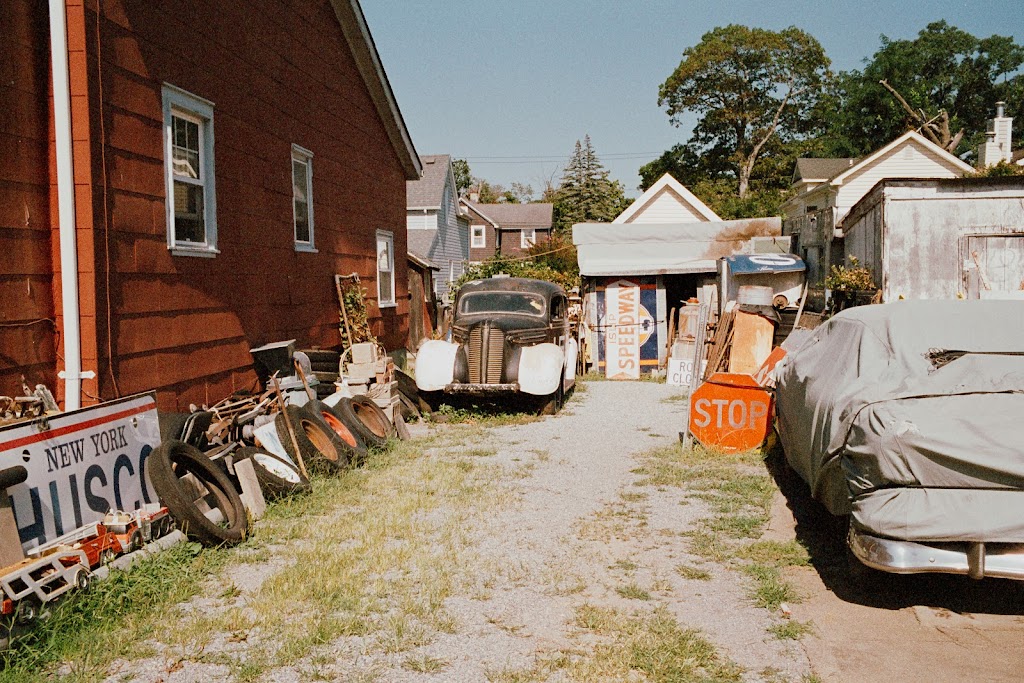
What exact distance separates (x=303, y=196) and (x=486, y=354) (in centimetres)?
347

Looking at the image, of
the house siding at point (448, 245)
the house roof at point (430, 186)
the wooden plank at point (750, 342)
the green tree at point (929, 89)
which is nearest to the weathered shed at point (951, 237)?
the wooden plank at point (750, 342)

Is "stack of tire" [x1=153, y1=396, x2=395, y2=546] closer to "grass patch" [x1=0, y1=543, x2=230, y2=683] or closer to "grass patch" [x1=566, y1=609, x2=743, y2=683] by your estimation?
"grass patch" [x1=0, y1=543, x2=230, y2=683]

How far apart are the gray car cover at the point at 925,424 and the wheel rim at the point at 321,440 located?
14.4 feet

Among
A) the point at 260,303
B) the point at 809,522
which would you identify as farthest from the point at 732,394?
the point at 260,303

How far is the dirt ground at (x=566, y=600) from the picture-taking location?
13.3 feet

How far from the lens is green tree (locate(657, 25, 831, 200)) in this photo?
56.2m

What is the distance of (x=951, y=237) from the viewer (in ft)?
47.7

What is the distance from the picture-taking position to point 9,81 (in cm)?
610

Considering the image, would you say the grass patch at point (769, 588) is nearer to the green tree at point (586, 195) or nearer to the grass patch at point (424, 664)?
the grass patch at point (424, 664)

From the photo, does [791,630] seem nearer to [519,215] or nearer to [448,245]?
[448,245]

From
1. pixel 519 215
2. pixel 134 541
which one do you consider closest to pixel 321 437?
pixel 134 541

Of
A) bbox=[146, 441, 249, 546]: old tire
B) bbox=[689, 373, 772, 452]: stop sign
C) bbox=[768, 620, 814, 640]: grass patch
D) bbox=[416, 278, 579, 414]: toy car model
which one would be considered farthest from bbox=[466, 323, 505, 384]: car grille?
bbox=[768, 620, 814, 640]: grass patch

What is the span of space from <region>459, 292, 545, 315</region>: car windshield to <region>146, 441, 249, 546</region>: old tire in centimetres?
721

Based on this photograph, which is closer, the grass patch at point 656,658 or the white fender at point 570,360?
the grass patch at point 656,658
